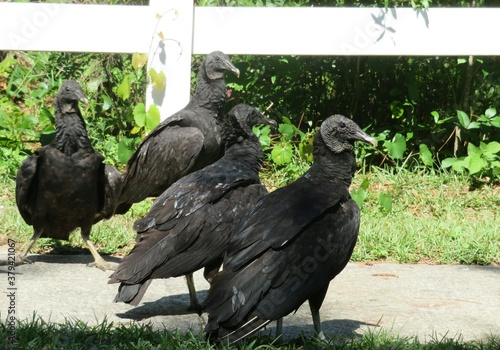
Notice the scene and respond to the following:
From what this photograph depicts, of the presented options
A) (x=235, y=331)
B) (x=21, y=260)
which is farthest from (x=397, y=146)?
(x=235, y=331)

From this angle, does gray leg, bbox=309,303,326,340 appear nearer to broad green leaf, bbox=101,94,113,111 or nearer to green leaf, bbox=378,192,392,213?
green leaf, bbox=378,192,392,213

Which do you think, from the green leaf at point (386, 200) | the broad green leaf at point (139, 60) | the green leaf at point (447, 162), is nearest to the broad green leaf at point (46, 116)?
the broad green leaf at point (139, 60)

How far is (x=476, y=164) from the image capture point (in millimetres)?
6840

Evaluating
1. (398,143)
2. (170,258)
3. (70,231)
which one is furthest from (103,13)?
(170,258)

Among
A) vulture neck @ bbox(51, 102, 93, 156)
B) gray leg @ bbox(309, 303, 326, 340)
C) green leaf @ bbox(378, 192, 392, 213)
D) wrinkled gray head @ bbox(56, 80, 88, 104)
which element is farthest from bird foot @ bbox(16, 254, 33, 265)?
green leaf @ bbox(378, 192, 392, 213)

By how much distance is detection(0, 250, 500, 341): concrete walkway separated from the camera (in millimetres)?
4301

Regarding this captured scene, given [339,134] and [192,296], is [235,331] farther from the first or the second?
[339,134]

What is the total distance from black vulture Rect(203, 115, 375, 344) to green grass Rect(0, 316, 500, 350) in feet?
0.60

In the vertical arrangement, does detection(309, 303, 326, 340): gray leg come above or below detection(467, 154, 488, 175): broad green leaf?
below

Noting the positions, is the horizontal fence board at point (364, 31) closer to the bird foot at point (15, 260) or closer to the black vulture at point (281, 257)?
the bird foot at point (15, 260)

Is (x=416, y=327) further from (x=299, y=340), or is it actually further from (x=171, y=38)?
(x=171, y=38)

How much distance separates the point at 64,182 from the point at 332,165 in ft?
6.18

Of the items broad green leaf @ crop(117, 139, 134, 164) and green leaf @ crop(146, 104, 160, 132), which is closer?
green leaf @ crop(146, 104, 160, 132)

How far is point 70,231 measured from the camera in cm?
555
